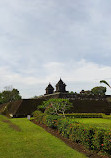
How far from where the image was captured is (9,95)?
74.9 meters

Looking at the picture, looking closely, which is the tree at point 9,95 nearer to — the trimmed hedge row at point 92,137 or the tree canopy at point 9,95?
the tree canopy at point 9,95

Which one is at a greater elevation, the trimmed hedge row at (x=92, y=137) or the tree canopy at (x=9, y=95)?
the tree canopy at (x=9, y=95)

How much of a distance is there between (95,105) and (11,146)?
37883 mm

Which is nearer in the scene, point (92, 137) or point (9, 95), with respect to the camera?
point (92, 137)

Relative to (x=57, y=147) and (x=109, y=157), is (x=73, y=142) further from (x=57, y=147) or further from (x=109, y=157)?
(x=109, y=157)

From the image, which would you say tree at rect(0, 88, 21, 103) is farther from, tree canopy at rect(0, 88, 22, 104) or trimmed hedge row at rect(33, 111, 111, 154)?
trimmed hedge row at rect(33, 111, 111, 154)

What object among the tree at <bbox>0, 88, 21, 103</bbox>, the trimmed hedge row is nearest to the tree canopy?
the tree at <bbox>0, 88, 21, 103</bbox>

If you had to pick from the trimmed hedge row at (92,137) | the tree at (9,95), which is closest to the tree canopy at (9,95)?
the tree at (9,95)

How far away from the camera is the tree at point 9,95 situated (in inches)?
2899

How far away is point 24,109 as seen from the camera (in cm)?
3591

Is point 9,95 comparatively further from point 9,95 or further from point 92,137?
point 92,137

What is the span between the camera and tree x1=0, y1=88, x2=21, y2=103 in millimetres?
73625

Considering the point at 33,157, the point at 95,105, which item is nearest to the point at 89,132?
the point at 33,157

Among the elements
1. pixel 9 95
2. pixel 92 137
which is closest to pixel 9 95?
pixel 9 95
